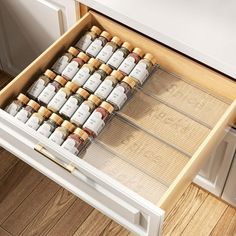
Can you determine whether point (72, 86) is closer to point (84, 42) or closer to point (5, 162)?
point (84, 42)

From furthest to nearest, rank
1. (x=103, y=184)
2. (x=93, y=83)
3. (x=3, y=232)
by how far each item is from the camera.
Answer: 1. (x=3, y=232)
2. (x=93, y=83)
3. (x=103, y=184)

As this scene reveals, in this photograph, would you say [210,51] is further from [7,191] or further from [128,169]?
[7,191]

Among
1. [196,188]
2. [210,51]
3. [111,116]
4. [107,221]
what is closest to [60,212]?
[107,221]

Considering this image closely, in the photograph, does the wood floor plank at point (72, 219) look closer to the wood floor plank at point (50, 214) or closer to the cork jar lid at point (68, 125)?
the wood floor plank at point (50, 214)

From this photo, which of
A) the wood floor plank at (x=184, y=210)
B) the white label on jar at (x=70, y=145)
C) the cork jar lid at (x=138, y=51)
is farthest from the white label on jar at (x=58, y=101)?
the wood floor plank at (x=184, y=210)

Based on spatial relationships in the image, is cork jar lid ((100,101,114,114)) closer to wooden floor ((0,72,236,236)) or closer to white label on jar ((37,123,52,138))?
white label on jar ((37,123,52,138))

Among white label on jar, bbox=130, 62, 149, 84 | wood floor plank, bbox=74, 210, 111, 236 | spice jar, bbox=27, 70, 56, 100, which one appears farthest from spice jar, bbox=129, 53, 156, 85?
wood floor plank, bbox=74, 210, 111, 236

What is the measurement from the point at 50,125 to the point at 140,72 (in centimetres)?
26

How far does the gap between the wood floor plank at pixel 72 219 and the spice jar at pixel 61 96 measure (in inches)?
22.6

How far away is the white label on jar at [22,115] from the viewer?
1176mm

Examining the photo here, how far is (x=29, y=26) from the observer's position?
155cm

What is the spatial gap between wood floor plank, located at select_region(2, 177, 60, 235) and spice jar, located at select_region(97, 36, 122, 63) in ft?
2.02

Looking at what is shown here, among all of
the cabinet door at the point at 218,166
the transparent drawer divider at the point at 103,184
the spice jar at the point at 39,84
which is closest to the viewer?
the transparent drawer divider at the point at 103,184

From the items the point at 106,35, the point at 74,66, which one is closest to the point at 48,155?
the point at 74,66
